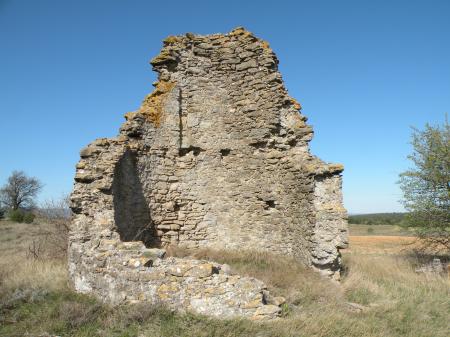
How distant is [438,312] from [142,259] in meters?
5.80

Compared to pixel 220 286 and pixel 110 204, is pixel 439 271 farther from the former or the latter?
pixel 110 204

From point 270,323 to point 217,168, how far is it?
16.2ft

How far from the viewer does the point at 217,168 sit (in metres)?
9.30

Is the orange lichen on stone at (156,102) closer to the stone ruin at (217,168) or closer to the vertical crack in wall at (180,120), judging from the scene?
the stone ruin at (217,168)

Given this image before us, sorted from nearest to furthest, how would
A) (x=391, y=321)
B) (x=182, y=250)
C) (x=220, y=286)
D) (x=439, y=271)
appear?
1. (x=220, y=286)
2. (x=391, y=321)
3. (x=182, y=250)
4. (x=439, y=271)

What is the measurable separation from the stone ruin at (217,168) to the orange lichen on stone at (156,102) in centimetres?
3

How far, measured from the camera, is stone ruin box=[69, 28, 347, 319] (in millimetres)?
7672

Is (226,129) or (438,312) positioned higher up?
(226,129)

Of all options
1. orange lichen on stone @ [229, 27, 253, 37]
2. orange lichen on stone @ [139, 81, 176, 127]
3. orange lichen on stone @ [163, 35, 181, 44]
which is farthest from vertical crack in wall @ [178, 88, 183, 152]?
orange lichen on stone @ [229, 27, 253, 37]

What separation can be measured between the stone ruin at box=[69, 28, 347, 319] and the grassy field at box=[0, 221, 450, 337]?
2.86 ft

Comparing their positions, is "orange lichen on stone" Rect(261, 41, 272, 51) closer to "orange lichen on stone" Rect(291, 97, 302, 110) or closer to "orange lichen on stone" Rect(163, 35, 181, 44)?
"orange lichen on stone" Rect(291, 97, 302, 110)

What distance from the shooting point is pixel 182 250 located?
335 inches

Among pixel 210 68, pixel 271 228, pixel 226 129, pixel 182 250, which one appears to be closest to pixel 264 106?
pixel 226 129

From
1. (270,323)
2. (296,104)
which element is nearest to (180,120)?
(296,104)
